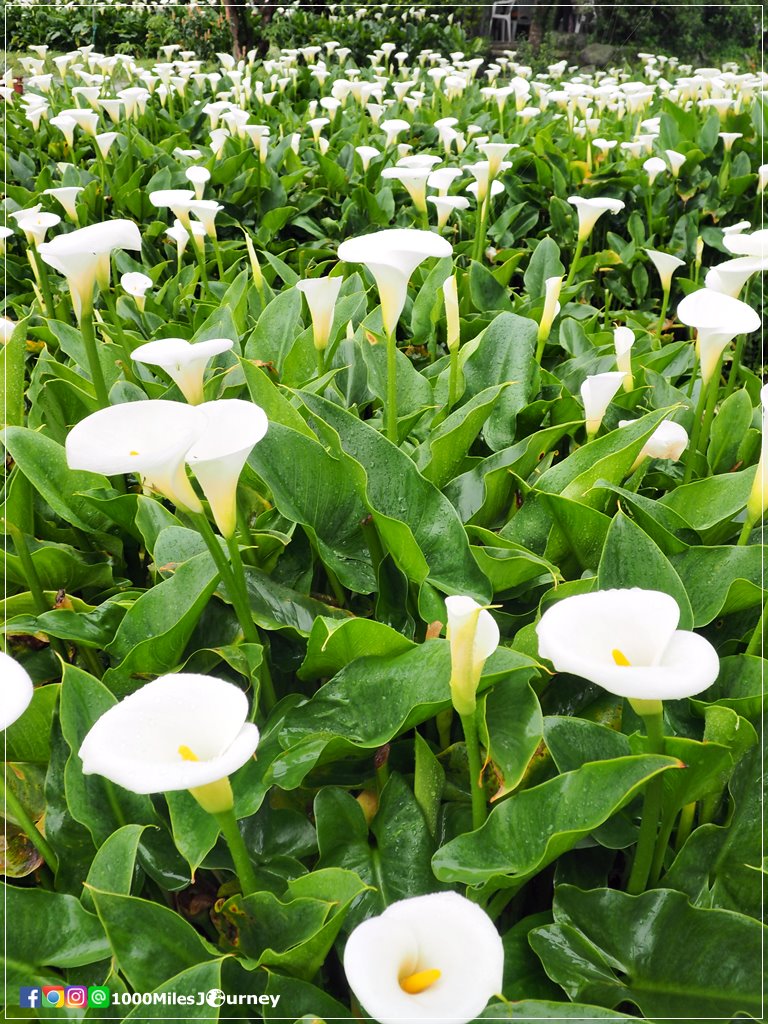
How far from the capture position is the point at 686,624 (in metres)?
1.00

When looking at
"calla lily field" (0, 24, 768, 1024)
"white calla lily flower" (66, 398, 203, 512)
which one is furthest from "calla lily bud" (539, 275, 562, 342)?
"white calla lily flower" (66, 398, 203, 512)

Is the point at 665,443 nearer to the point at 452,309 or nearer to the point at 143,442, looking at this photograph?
the point at 452,309

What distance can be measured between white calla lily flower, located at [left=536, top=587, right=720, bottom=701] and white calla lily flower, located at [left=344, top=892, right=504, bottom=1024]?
8.7 inches

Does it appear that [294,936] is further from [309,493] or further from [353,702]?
[309,493]

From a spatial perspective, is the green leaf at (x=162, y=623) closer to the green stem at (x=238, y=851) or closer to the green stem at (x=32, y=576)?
the green stem at (x=32, y=576)

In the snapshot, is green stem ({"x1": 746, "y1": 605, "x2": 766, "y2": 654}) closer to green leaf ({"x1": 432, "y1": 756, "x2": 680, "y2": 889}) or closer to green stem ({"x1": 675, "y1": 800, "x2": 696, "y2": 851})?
green stem ({"x1": 675, "y1": 800, "x2": 696, "y2": 851})

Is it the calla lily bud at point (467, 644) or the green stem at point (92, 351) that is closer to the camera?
the calla lily bud at point (467, 644)

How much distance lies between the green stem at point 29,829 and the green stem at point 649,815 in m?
0.67

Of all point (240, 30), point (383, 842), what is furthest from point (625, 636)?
point (240, 30)

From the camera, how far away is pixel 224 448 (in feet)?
2.94

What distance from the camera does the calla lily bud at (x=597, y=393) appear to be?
1292 millimetres

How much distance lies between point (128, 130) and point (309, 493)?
337 centimetres

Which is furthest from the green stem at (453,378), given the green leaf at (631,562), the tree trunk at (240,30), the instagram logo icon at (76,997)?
the tree trunk at (240,30)

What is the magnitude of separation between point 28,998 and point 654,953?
65 centimetres
